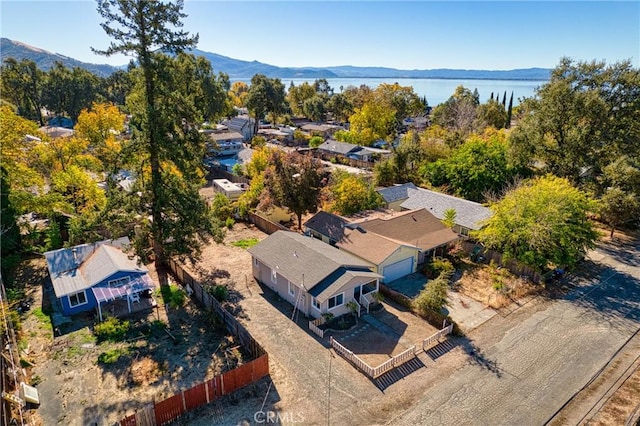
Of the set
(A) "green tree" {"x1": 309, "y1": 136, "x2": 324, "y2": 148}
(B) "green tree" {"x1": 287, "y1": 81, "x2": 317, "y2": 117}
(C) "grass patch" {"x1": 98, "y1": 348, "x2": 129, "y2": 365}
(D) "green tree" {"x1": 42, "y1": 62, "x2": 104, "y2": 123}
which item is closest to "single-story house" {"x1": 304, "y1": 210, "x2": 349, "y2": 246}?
(C) "grass patch" {"x1": 98, "y1": 348, "x2": 129, "y2": 365}

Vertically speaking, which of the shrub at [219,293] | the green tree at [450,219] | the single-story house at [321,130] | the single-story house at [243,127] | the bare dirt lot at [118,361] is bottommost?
the bare dirt lot at [118,361]

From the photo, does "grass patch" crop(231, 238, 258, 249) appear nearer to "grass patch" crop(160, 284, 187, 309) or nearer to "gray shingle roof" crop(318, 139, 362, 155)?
"grass patch" crop(160, 284, 187, 309)

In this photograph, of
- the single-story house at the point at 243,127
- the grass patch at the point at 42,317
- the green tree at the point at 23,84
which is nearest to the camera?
the grass patch at the point at 42,317

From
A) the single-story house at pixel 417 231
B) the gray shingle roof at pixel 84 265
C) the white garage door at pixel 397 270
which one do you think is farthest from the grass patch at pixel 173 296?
the single-story house at pixel 417 231

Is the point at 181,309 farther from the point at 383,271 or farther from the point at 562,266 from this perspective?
the point at 562,266

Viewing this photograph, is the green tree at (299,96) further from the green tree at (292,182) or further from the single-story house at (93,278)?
the single-story house at (93,278)

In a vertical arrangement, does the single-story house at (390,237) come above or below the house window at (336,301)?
above

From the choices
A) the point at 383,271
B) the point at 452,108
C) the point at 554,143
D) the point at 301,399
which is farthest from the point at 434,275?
the point at 452,108
